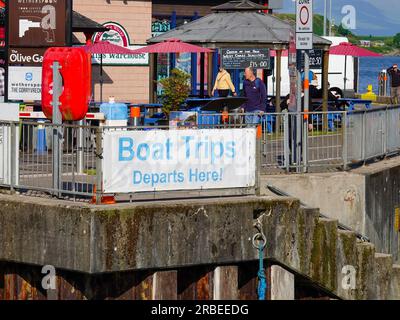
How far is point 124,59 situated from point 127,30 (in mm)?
905

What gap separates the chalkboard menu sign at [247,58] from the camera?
3212 centimetres

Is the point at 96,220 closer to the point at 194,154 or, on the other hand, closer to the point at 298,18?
the point at 194,154

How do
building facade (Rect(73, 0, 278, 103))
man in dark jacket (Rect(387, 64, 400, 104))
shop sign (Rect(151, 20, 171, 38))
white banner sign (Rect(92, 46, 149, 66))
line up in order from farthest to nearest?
man in dark jacket (Rect(387, 64, 400, 104)), shop sign (Rect(151, 20, 171, 38)), white banner sign (Rect(92, 46, 149, 66)), building facade (Rect(73, 0, 278, 103))

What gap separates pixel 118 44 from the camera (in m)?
38.5

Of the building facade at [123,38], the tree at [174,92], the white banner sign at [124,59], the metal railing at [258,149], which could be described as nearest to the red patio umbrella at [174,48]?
the tree at [174,92]

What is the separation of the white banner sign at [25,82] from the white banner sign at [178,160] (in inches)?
289

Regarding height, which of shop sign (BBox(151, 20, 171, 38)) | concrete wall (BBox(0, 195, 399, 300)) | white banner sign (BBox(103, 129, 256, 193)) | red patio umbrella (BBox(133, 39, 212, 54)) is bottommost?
concrete wall (BBox(0, 195, 399, 300))

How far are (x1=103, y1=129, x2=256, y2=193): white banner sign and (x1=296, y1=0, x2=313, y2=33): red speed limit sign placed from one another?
15.0ft

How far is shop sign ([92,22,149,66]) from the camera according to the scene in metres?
38.2

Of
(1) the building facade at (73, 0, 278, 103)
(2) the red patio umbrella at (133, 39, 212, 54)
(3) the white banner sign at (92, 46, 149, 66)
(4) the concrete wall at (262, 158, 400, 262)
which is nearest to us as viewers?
(4) the concrete wall at (262, 158, 400, 262)

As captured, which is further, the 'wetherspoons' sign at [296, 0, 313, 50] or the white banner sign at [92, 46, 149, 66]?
the white banner sign at [92, 46, 149, 66]

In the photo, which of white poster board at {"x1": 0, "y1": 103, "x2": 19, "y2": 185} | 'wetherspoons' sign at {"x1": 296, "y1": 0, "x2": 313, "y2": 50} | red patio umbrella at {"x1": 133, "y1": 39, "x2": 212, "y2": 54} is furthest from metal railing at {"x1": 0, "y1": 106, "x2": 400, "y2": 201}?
red patio umbrella at {"x1": 133, "y1": 39, "x2": 212, "y2": 54}

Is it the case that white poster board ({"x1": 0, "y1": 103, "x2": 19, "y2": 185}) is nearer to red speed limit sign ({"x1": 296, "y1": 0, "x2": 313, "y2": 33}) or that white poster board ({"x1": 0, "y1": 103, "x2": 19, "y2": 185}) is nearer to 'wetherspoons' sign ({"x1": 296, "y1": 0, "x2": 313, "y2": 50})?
'wetherspoons' sign ({"x1": 296, "y1": 0, "x2": 313, "y2": 50})
